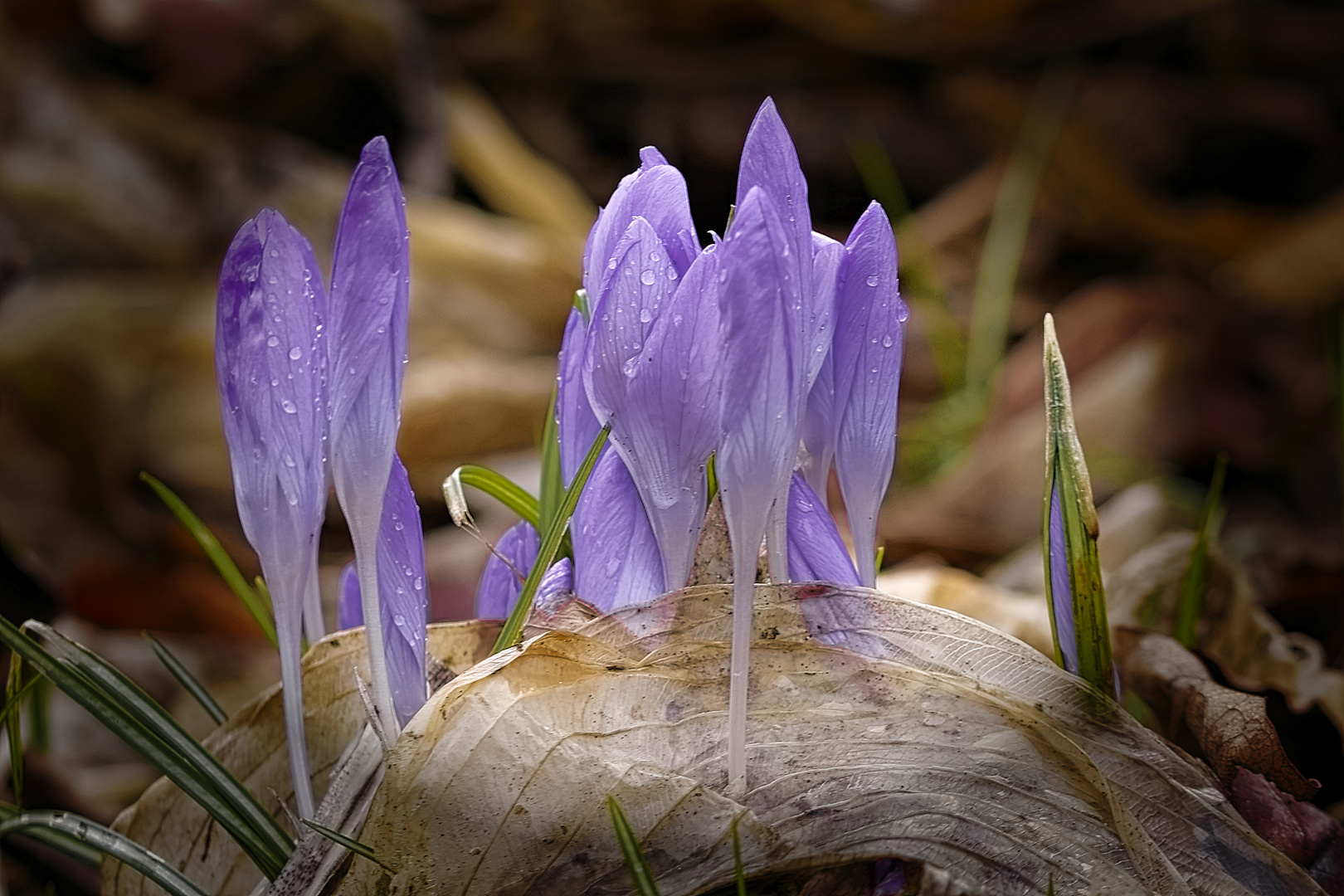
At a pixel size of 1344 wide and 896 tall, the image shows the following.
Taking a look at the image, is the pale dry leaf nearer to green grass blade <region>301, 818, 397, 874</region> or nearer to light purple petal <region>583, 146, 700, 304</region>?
green grass blade <region>301, 818, 397, 874</region>

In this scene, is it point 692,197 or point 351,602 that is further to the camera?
point 692,197

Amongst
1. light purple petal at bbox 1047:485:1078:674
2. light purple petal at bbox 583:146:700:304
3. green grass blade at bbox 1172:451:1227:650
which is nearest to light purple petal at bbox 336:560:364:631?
light purple petal at bbox 583:146:700:304

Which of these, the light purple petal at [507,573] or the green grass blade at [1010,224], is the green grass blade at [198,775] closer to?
the light purple petal at [507,573]

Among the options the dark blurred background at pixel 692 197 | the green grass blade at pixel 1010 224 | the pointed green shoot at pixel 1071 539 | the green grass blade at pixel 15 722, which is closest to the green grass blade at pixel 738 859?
the pointed green shoot at pixel 1071 539

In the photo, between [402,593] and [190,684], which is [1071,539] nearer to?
[402,593]

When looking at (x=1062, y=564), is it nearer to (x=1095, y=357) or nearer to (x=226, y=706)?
(x=226, y=706)

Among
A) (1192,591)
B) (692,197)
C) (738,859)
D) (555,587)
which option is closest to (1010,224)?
(692,197)

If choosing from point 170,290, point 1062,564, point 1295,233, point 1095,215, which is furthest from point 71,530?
point 1295,233
